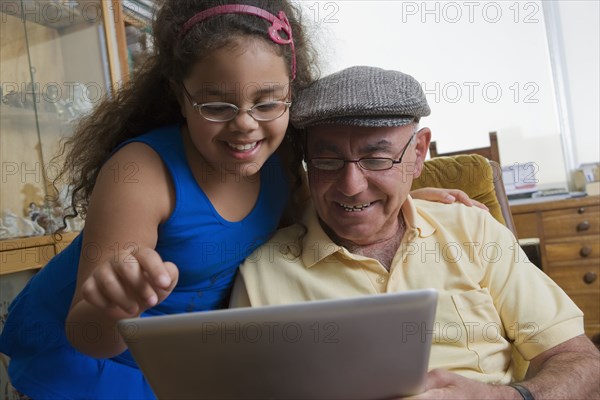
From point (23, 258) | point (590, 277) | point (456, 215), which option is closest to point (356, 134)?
point (456, 215)

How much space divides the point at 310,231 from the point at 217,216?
0.79 ft

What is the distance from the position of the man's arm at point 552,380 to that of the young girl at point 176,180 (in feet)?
1.64

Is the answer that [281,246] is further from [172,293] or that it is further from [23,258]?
[23,258]

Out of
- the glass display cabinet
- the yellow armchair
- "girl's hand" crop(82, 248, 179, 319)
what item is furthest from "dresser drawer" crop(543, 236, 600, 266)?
"girl's hand" crop(82, 248, 179, 319)

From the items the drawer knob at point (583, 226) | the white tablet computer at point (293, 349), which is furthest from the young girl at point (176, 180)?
the drawer knob at point (583, 226)

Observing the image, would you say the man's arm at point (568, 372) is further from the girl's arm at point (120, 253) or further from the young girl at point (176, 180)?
the girl's arm at point (120, 253)

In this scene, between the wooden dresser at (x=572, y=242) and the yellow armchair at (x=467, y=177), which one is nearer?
the yellow armchair at (x=467, y=177)

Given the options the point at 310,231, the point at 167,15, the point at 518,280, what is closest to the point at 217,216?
the point at 310,231

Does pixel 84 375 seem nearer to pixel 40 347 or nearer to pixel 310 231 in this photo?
pixel 40 347

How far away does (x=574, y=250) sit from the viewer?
2.91 metres

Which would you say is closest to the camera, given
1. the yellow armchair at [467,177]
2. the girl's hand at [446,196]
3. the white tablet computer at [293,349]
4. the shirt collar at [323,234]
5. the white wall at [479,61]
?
the white tablet computer at [293,349]

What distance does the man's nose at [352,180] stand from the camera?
1.20 m

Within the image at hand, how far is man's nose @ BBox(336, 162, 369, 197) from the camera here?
1202mm

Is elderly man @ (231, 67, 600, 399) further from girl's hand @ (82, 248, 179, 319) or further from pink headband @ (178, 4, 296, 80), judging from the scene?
girl's hand @ (82, 248, 179, 319)
